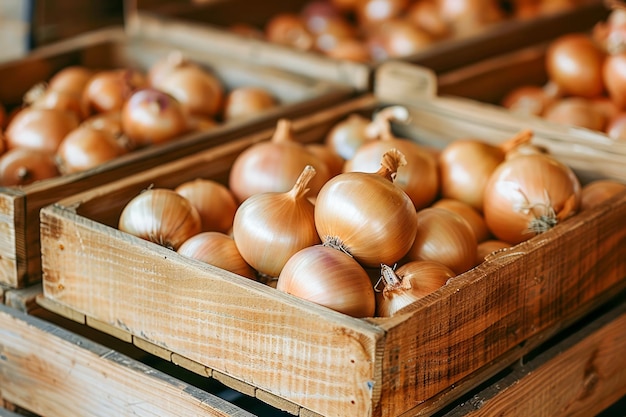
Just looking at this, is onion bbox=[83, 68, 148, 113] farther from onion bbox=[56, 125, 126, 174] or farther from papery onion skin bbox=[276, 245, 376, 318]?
papery onion skin bbox=[276, 245, 376, 318]

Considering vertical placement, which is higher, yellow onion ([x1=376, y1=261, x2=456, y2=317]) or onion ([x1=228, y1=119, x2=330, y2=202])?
onion ([x1=228, y1=119, x2=330, y2=202])

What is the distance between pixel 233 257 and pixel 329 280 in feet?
0.72

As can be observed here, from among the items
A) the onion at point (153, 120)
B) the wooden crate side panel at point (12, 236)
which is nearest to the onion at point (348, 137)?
the onion at point (153, 120)

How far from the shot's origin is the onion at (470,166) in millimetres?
1655

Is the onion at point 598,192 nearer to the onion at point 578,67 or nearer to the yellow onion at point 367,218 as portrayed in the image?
the yellow onion at point 367,218

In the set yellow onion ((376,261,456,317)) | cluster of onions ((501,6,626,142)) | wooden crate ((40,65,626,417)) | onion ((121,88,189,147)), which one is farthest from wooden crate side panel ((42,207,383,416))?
cluster of onions ((501,6,626,142))

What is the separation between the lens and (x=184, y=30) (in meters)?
2.43

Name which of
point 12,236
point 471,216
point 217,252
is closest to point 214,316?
point 217,252

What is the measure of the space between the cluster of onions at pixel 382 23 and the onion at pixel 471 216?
0.95 metres

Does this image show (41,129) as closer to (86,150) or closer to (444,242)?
(86,150)

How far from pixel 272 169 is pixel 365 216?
1.17 ft

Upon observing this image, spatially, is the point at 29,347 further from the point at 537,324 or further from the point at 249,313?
the point at 537,324

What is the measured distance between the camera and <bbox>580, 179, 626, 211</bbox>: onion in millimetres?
1603

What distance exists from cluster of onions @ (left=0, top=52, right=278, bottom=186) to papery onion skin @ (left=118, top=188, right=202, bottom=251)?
319 millimetres
